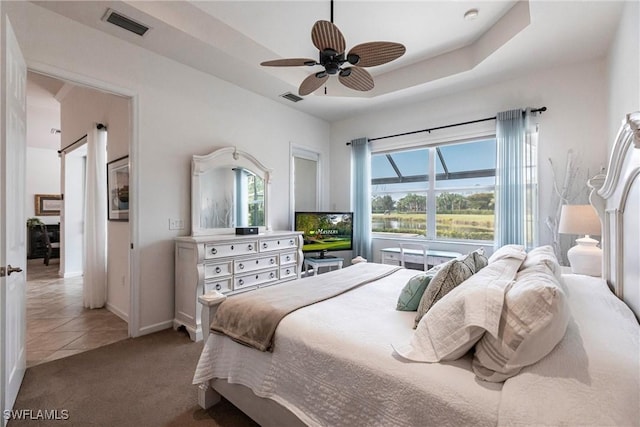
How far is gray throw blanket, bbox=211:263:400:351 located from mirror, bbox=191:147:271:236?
5.64ft

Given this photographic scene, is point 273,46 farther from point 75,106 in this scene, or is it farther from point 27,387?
point 27,387

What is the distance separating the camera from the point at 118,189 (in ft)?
11.0

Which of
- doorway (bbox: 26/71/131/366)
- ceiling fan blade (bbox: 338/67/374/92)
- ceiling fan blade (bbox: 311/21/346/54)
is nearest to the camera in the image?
ceiling fan blade (bbox: 311/21/346/54)

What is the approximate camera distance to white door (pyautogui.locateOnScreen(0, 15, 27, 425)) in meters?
1.53

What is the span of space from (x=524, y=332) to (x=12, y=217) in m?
2.60

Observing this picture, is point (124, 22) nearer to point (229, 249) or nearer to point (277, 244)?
point (229, 249)

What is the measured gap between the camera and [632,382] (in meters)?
0.81

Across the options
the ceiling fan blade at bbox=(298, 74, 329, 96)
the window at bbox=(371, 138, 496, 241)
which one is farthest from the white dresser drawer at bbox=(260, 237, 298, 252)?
the ceiling fan blade at bbox=(298, 74, 329, 96)

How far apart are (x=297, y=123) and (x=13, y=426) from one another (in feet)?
13.7

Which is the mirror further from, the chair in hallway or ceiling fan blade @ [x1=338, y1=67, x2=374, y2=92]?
the chair in hallway

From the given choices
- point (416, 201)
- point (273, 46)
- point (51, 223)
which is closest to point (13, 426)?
point (273, 46)

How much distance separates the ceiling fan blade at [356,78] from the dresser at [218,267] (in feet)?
6.21

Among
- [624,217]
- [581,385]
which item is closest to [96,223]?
[581,385]

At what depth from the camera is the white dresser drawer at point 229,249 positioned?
2.85m
